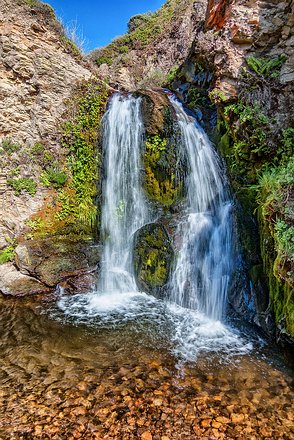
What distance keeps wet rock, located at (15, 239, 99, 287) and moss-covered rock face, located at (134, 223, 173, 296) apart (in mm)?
1322

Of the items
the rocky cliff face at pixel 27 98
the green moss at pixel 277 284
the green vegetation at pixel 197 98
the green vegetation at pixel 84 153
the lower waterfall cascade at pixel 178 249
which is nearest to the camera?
the green moss at pixel 277 284

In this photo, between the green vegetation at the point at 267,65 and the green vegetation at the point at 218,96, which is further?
the green vegetation at the point at 218,96

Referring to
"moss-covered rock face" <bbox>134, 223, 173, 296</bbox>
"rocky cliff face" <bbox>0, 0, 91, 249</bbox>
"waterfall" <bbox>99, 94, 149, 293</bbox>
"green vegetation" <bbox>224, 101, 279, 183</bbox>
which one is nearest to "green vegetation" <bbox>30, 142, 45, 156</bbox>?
"rocky cliff face" <bbox>0, 0, 91, 249</bbox>

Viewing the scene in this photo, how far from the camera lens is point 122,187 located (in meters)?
8.17

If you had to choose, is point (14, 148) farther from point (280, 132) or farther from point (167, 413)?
point (167, 413)

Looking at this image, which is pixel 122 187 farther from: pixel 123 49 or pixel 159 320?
pixel 123 49

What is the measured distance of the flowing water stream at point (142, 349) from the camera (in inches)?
127

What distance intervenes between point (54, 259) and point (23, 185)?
2.56 metres

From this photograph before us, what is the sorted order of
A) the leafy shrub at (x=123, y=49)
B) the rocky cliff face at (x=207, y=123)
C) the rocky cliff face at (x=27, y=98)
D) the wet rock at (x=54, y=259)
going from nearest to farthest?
the rocky cliff face at (x=207, y=123), the wet rock at (x=54, y=259), the rocky cliff face at (x=27, y=98), the leafy shrub at (x=123, y=49)

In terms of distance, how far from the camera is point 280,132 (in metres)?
5.35

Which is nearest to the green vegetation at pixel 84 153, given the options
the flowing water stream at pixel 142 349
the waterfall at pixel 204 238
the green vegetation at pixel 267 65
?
the flowing water stream at pixel 142 349

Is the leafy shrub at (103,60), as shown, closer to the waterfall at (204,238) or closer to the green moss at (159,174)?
the green moss at (159,174)

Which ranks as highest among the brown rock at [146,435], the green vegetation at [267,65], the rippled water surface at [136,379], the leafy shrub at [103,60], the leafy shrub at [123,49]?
the leafy shrub at [123,49]

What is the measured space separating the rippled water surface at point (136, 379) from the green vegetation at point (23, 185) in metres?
3.75
